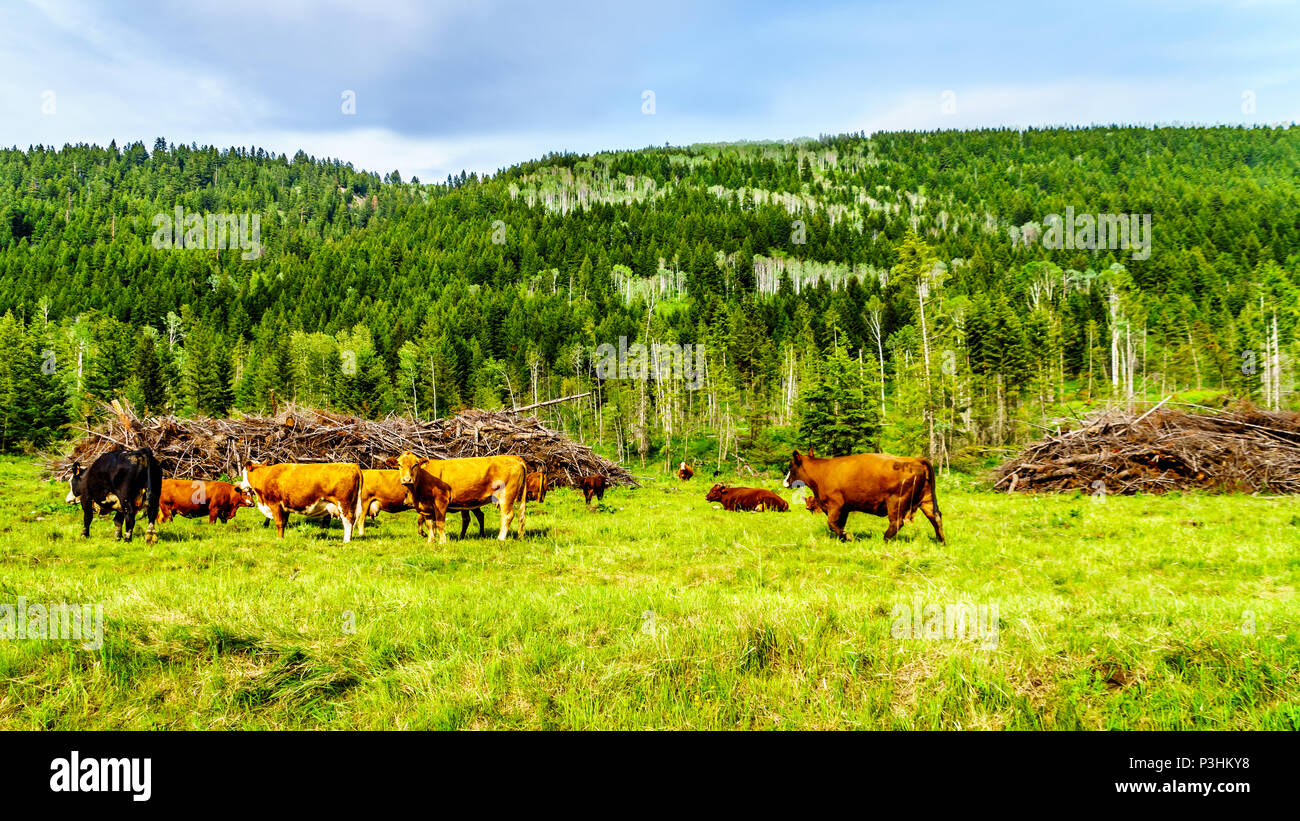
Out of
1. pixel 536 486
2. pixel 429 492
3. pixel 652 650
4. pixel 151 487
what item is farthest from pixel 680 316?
pixel 652 650

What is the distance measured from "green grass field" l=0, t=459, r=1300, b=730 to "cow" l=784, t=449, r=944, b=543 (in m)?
2.04

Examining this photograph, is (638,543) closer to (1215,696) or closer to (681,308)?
(1215,696)

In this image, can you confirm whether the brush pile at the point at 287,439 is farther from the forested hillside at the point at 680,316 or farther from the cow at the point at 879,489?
the forested hillside at the point at 680,316

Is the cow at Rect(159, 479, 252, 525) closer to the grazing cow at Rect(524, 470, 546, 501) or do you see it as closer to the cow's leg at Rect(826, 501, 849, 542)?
the grazing cow at Rect(524, 470, 546, 501)

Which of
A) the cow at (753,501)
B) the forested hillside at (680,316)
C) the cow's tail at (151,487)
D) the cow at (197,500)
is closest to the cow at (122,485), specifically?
the cow's tail at (151,487)

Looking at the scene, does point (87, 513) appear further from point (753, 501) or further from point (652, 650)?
point (753, 501)

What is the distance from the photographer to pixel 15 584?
7660 mm

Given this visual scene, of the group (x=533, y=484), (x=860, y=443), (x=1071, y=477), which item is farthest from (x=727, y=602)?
(x=860, y=443)

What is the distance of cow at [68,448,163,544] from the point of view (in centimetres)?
1252

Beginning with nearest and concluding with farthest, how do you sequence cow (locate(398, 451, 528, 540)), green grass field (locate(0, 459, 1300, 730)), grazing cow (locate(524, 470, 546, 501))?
green grass field (locate(0, 459, 1300, 730)), cow (locate(398, 451, 528, 540)), grazing cow (locate(524, 470, 546, 501))

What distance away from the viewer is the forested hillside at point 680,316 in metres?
59.6

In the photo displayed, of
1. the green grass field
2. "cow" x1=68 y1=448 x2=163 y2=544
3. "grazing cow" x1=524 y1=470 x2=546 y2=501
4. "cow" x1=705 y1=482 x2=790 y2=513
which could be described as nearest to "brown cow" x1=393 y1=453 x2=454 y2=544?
the green grass field

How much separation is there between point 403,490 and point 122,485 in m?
5.78

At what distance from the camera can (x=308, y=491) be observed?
13828mm
